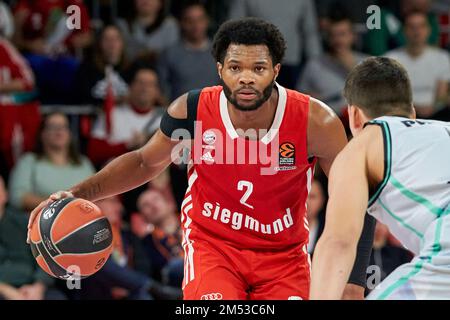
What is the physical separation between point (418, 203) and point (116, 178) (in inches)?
73.7

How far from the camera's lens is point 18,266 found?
7219 millimetres

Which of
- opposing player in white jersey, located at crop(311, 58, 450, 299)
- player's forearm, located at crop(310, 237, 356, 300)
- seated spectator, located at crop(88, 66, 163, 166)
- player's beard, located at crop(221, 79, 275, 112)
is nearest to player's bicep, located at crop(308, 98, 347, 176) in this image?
player's beard, located at crop(221, 79, 275, 112)

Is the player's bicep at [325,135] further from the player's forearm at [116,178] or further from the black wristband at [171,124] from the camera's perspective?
the player's forearm at [116,178]

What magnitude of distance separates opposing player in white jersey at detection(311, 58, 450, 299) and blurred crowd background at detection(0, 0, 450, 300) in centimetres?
378

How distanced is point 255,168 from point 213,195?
0.83ft

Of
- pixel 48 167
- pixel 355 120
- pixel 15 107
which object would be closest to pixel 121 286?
pixel 48 167

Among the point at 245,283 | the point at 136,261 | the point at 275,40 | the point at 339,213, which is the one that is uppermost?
the point at 275,40

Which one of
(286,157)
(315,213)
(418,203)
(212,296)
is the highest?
(418,203)

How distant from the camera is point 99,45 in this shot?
855cm

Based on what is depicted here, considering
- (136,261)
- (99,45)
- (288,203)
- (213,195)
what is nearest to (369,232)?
(288,203)

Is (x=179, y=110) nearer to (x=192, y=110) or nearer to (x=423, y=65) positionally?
(x=192, y=110)

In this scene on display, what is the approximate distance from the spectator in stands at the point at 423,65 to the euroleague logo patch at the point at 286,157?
4.40 m

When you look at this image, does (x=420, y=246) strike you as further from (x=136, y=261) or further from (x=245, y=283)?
(x=136, y=261)

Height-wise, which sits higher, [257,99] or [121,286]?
[257,99]
